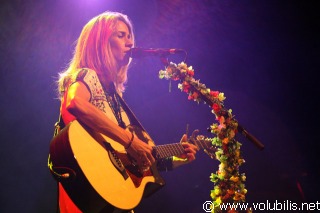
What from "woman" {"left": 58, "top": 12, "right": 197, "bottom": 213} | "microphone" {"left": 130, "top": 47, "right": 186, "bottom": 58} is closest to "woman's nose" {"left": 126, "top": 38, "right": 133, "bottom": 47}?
"woman" {"left": 58, "top": 12, "right": 197, "bottom": 213}

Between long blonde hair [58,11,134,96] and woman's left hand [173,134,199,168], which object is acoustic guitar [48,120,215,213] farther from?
long blonde hair [58,11,134,96]

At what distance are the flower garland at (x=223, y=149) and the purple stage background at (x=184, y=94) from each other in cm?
141

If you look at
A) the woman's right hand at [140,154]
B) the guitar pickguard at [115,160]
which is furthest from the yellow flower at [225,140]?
the guitar pickguard at [115,160]

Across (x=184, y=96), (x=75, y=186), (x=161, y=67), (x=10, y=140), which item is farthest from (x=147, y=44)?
(x=75, y=186)

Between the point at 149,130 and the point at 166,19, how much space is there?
6.14ft

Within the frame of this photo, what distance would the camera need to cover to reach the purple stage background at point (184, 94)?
4.04m

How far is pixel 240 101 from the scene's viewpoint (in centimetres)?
529

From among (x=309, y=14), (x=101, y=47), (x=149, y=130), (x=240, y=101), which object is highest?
(x=309, y=14)

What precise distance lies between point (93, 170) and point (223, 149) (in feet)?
4.74

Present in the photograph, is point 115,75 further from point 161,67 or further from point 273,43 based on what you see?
point 273,43

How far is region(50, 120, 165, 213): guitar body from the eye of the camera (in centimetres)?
229

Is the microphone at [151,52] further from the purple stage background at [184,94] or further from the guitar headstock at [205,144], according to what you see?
the purple stage background at [184,94]

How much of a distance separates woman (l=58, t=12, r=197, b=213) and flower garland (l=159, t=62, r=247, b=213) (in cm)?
40

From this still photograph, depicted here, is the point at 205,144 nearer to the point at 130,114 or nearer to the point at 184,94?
the point at 130,114
